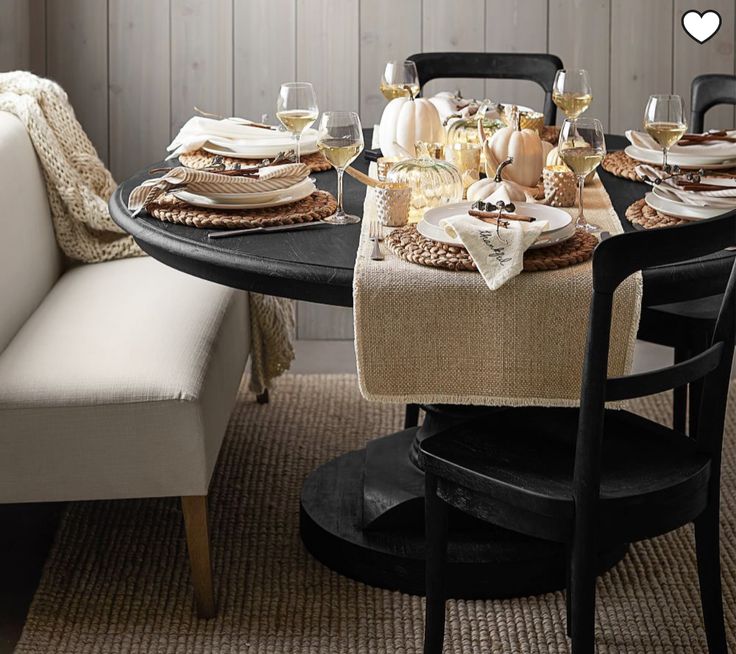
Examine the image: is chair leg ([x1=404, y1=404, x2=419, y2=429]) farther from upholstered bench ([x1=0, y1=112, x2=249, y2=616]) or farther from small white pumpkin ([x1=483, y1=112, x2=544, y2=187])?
small white pumpkin ([x1=483, y1=112, x2=544, y2=187])

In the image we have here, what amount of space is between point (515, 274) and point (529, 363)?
14 cm

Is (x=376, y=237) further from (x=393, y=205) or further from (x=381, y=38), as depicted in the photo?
(x=381, y=38)

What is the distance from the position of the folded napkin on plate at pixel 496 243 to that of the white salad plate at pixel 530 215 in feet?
0.05

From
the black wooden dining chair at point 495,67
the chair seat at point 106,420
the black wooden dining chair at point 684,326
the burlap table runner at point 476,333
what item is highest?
the black wooden dining chair at point 495,67

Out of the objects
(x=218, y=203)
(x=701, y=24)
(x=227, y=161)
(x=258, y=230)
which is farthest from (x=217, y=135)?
(x=701, y=24)

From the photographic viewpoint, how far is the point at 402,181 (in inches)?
76.6

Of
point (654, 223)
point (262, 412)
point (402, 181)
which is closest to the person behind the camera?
point (654, 223)

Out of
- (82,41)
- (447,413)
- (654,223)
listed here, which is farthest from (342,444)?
(82,41)

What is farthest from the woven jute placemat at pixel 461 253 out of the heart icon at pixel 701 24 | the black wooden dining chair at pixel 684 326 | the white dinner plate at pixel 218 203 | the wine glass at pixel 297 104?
the heart icon at pixel 701 24

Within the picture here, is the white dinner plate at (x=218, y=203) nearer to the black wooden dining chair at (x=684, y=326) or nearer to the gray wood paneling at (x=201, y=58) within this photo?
the black wooden dining chair at (x=684, y=326)

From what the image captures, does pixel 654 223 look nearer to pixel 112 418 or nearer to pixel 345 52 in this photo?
pixel 112 418

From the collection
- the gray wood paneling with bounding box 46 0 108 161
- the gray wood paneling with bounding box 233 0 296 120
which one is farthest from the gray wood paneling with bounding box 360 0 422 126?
the gray wood paneling with bounding box 46 0 108 161

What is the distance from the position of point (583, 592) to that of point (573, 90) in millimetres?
1096

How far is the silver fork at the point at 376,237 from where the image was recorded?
1.65 metres
